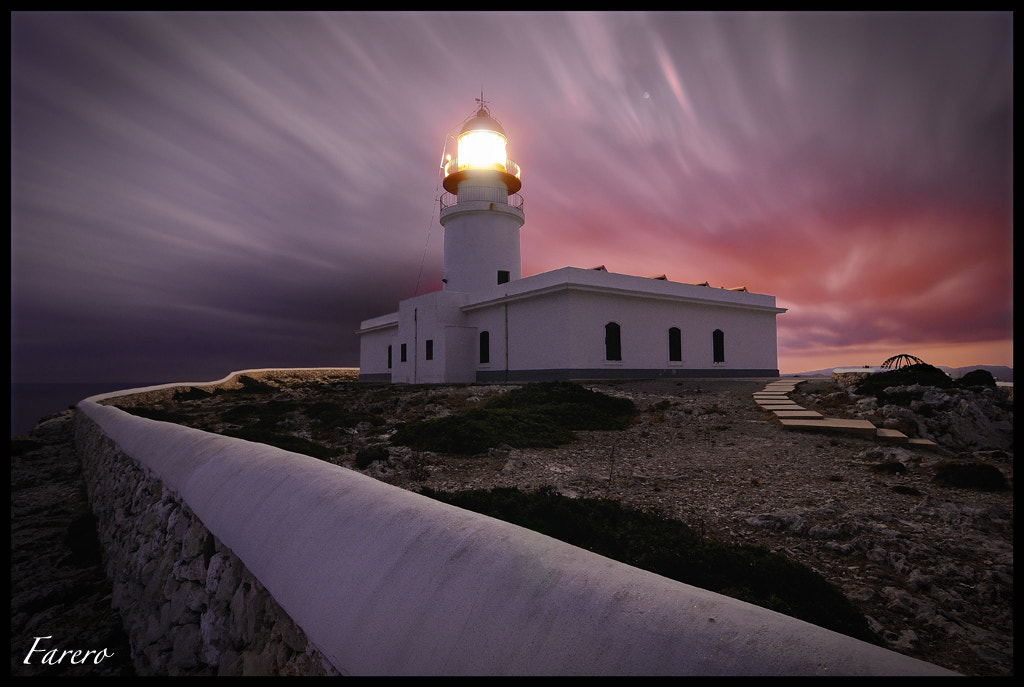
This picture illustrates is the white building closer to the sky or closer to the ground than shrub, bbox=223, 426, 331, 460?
closer to the sky

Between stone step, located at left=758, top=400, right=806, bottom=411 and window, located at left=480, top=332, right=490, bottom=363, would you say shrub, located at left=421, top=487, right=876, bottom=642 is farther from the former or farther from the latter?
window, located at left=480, top=332, right=490, bottom=363

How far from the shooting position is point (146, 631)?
349 cm

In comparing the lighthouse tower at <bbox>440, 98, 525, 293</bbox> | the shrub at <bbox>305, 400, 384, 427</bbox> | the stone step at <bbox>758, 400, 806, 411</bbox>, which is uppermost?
the lighthouse tower at <bbox>440, 98, 525, 293</bbox>

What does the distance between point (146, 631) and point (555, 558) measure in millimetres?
3547

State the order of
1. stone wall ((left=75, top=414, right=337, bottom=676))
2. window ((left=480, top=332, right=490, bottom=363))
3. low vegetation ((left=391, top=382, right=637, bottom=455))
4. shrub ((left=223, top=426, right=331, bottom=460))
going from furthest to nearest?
window ((left=480, top=332, right=490, bottom=363)) → low vegetation ((left=391, top=382, right=637, bottom=455)) → shrub ((left=223, top=426, right=331, bottom=460)) → stone wall ((left=75, top=414, right=337, bottom=676))

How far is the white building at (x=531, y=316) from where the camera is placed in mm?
18094

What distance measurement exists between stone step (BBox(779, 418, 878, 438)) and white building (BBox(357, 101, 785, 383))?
9.13 meters

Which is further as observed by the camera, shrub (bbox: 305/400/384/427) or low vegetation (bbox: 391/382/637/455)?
shrub (bbox: 305/400/384/427)

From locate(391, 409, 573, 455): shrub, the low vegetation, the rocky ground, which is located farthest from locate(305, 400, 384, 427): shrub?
locate(391, 409, 573, 455): shrub

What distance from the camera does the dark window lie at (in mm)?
20266

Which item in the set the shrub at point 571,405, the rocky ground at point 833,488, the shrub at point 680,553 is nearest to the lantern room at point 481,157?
the shrub at point 571,405

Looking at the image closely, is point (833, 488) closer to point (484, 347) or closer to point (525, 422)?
point (525, 422)

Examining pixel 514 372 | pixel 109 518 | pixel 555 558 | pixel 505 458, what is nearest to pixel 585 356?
pixel 514 372
